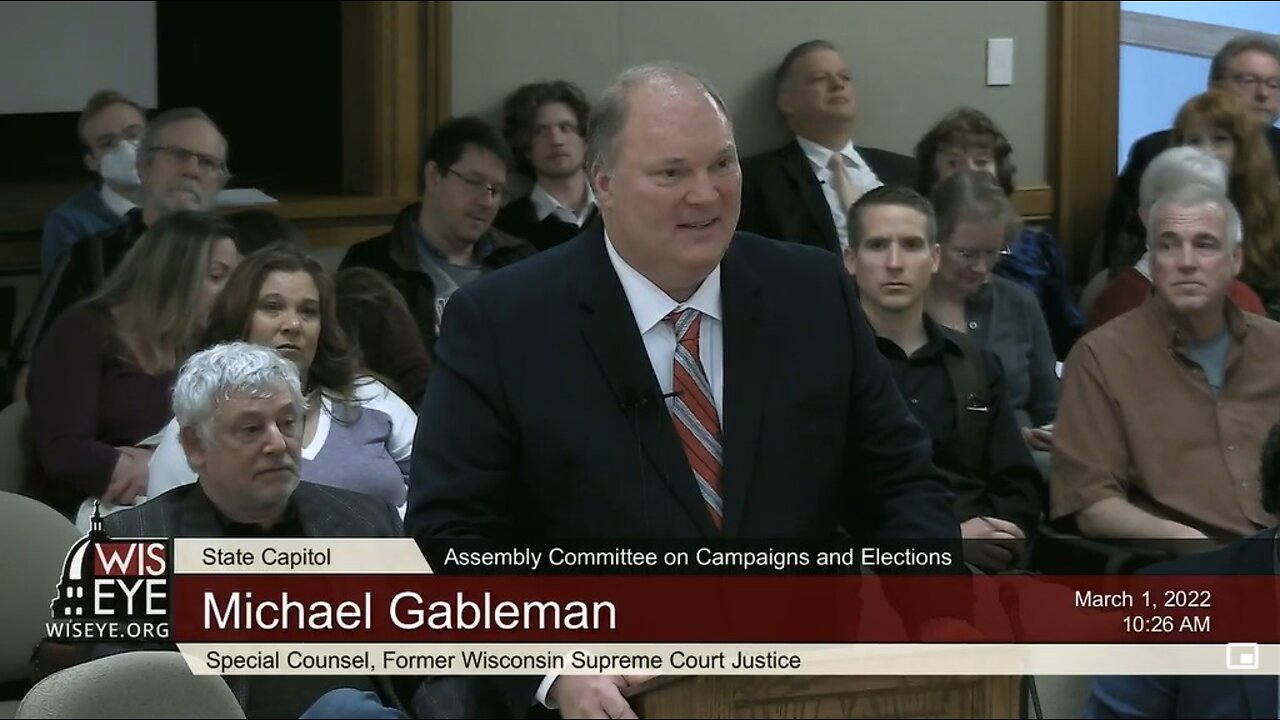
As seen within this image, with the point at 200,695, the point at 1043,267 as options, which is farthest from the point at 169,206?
the point at 200,695

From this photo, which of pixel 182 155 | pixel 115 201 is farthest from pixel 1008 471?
pixel 115 201

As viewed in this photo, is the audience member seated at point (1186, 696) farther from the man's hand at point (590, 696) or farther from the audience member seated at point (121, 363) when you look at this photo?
the audience member seated at point (121, 363)

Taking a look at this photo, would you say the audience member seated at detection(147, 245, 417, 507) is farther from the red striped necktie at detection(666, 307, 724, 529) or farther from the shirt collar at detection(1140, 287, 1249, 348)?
the shirt collar at detection(1140, 287, 1249, 348)

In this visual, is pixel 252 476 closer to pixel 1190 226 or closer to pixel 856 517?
pixel 856 517

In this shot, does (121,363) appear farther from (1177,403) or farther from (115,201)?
(1177,403)

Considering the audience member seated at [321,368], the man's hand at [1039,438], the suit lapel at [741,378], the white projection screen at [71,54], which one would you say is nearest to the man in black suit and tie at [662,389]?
the suit lapel at [741,378]

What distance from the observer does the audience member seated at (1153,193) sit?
4.14 meters

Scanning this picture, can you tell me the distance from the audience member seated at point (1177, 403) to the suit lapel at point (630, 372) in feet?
4.83

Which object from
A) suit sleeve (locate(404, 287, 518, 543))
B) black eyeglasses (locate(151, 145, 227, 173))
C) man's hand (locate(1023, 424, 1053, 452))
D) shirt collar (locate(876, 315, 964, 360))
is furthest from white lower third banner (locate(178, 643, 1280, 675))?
black eyeglasses (locate(151, 145, 227, 173))

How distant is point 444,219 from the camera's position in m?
4.57

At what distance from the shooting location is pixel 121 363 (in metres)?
3.73

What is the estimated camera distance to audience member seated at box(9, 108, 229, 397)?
4.32 metres

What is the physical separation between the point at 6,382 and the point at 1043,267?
8.41 ft

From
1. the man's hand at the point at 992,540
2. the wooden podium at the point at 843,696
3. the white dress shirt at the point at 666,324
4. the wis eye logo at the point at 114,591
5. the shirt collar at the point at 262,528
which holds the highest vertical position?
the white dress shirt at the point at 666,324
